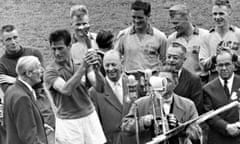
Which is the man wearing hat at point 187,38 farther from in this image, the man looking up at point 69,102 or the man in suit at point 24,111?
the man in suit at point 24,111

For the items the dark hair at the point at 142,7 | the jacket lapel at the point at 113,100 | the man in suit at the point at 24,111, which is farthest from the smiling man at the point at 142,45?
the man in suit at the point at 24,111

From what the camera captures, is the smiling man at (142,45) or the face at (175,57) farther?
the smiling man at (142,45)

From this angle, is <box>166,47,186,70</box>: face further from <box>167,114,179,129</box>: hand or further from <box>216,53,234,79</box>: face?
<box>167,114,179,129</box>: hand

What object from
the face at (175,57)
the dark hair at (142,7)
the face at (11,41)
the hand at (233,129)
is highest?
the dark hair at (142,7)

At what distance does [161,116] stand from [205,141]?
213cm

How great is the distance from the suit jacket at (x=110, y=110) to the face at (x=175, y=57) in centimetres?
62

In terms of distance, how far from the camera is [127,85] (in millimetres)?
7828

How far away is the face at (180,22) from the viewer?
8.77m

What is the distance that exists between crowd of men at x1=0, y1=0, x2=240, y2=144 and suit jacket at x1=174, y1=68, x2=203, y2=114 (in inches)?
0.4

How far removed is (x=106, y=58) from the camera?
308 inches

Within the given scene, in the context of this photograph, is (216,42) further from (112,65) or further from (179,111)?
(179,111)

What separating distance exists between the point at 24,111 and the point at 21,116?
6 centimetres

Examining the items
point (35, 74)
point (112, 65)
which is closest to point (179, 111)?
point (112, 65)

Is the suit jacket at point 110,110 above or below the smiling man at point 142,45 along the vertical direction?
below
